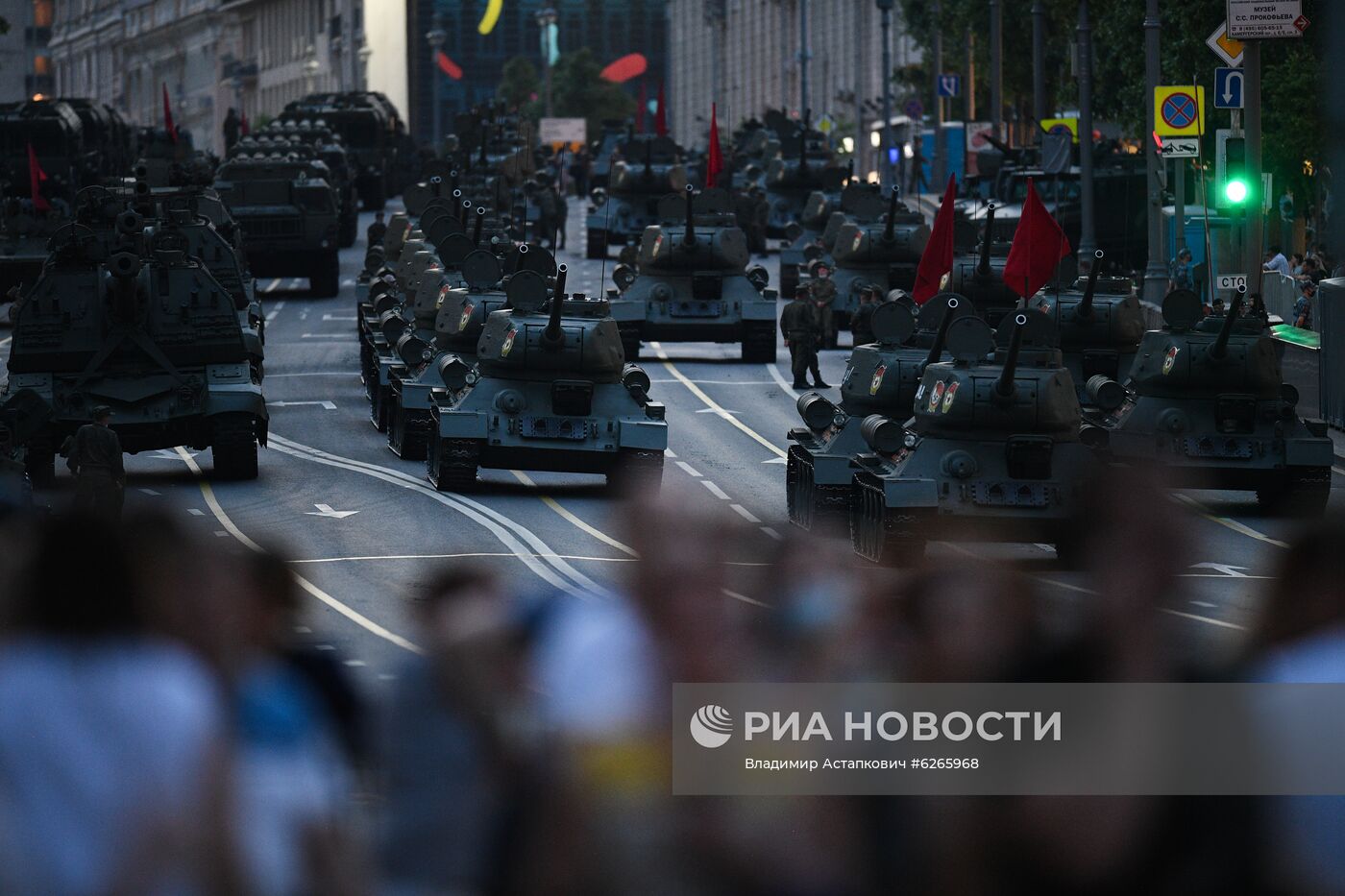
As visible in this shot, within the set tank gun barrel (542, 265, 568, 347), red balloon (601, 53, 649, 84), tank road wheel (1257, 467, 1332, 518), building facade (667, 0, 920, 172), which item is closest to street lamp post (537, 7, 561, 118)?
red balloon (601, 53, 649, 84)

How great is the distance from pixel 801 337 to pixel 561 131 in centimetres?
8600

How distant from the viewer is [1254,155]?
37188 mm

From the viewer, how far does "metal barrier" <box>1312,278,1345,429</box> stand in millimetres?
31891

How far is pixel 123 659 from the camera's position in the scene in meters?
8.48

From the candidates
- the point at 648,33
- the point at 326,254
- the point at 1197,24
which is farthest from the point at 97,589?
the point at 648,33

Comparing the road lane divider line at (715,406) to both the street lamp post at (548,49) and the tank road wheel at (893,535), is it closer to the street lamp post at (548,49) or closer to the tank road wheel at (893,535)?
the tank road wheel at (893,535)

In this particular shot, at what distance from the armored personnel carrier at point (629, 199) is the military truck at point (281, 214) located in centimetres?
798

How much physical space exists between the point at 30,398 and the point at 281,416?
971 centimetres

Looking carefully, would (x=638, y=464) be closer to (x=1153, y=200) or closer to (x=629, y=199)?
(x=1153, y=200)

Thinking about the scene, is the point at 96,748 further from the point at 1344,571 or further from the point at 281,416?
the point at 281,416

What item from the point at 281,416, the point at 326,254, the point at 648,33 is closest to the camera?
the point at 281,416

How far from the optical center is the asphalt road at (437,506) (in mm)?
20516

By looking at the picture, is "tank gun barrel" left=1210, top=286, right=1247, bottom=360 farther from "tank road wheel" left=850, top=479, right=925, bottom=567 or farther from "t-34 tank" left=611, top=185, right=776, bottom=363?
"t-34 tank" left=611, top=185, right=776, bottom=363

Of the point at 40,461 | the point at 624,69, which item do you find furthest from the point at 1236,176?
the point at 624,69
